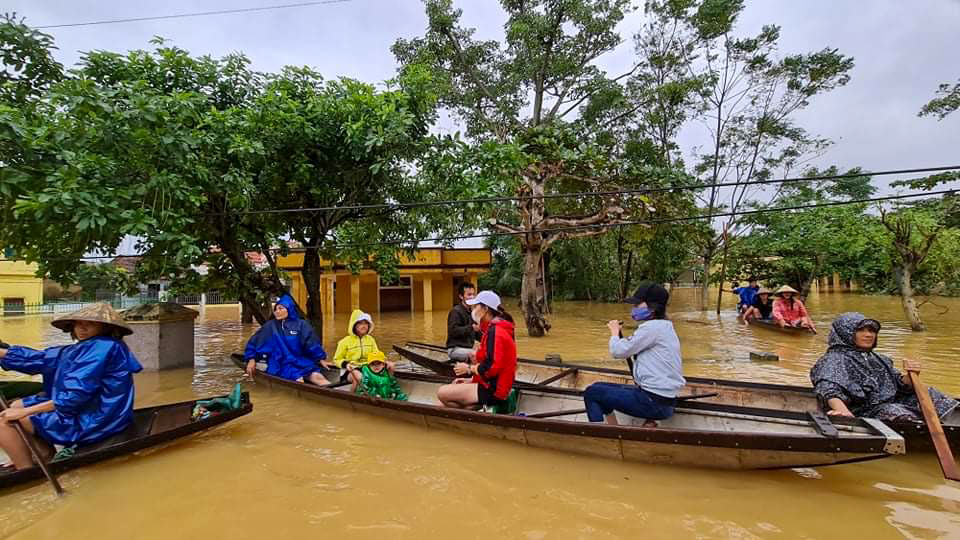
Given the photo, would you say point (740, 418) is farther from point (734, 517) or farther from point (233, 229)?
point (233, 229)

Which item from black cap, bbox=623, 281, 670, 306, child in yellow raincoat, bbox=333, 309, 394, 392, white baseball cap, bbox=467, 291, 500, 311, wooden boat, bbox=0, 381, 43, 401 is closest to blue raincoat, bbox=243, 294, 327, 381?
child in yellow raincoat, bbox=333, 309, 394, 392

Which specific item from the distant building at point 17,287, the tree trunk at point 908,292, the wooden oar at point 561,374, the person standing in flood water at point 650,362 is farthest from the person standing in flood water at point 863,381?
the distant building at point 17,287

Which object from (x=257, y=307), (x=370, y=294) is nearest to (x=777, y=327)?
(x=257, y=307)

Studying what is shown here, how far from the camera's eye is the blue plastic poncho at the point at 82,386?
392cm

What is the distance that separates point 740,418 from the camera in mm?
4453

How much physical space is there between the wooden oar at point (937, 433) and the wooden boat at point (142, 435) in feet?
20.0

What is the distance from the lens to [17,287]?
2267cm

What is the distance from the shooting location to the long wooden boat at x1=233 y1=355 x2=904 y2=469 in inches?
138

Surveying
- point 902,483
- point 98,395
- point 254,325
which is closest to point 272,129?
point 98,395

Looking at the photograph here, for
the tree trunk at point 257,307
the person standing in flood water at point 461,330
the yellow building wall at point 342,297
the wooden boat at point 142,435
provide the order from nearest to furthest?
1. the wooden boat at point 142,435
2. the person standing in flood water at point 461,330
3. the tree trunk at point 257,307
4. the yellow building wall at point 342,297

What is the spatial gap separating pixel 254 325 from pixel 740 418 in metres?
17.6

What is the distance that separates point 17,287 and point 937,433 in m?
31.5

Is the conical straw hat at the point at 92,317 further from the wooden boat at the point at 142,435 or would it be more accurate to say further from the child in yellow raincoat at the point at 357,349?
the child in yellow raincoat at the point at 357,349

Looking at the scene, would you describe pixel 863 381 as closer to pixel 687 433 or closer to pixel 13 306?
pixel 687 433
